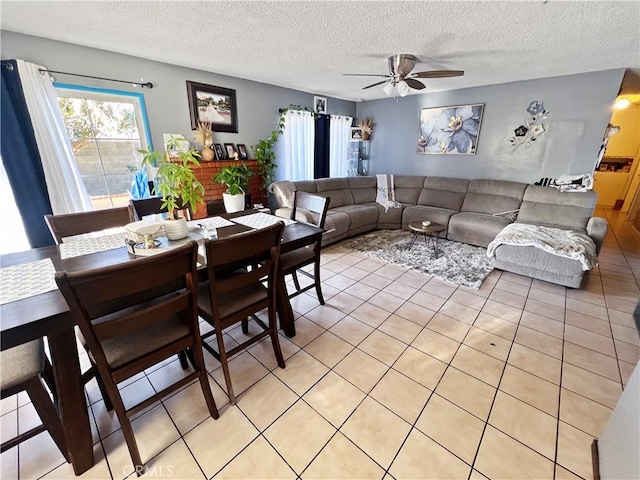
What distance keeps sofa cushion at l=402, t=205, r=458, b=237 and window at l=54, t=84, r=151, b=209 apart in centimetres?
374

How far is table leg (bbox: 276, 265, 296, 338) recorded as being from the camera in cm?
189

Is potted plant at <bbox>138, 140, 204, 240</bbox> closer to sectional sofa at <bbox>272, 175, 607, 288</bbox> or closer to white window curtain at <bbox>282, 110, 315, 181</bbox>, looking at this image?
sectional sofa at <bbox>272, 175, 607, 288</bbox>

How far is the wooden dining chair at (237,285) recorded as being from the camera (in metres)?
1.23

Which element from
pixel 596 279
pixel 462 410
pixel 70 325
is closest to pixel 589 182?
pixel 596 279

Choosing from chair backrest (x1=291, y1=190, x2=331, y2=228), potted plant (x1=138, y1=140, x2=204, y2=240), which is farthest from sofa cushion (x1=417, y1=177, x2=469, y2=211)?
potted plant (x1=138, y1=140, x2=204, y2=240)

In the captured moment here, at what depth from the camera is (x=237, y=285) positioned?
139 cm

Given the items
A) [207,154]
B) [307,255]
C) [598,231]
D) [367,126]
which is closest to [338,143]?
[367,126]

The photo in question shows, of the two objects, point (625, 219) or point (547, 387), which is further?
point (625, 219)

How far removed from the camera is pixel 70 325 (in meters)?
1.02

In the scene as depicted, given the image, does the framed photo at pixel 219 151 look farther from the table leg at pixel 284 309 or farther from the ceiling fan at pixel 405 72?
the table leg at pixel 284 309

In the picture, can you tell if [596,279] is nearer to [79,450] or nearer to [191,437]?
[191,437]

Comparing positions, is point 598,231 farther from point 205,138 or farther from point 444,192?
point 205,138

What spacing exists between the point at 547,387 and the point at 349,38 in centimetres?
291

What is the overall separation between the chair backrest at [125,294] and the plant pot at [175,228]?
0.43 metres
